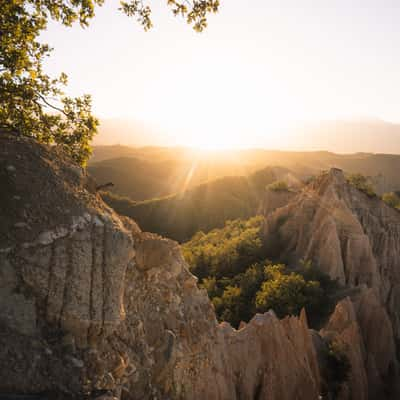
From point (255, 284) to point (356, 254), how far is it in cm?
570

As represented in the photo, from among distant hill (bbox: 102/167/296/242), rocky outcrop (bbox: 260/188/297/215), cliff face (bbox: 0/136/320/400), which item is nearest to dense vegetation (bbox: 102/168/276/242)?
distant hill (bbox: 102/167/296/242)

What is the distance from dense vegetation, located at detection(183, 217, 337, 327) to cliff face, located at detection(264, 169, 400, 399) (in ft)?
4.20

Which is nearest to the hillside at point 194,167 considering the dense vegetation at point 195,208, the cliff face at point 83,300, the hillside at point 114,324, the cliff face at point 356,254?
the dense vegetation at point 195,208

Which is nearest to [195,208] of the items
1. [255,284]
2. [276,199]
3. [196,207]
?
[196,207]

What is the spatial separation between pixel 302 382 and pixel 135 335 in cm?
645

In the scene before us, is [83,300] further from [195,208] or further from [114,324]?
[195,208]

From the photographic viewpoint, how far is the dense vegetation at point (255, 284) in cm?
1484

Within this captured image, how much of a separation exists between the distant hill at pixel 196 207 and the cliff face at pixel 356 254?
2991cm

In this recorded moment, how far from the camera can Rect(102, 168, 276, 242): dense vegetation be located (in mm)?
53053

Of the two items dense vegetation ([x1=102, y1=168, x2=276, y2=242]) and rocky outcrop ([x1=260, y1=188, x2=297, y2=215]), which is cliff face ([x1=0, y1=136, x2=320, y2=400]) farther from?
dense vegetation ([x1=102, y1=168, x2=276, y2=242])

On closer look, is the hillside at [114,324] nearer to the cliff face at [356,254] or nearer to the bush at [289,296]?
the cliff face at [356,254]

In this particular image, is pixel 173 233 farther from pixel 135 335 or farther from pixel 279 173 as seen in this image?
pixel 135 335

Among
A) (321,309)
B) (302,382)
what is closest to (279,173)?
(321,309)

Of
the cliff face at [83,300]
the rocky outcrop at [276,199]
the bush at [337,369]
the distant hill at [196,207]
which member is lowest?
the distant hill at [196,207]
